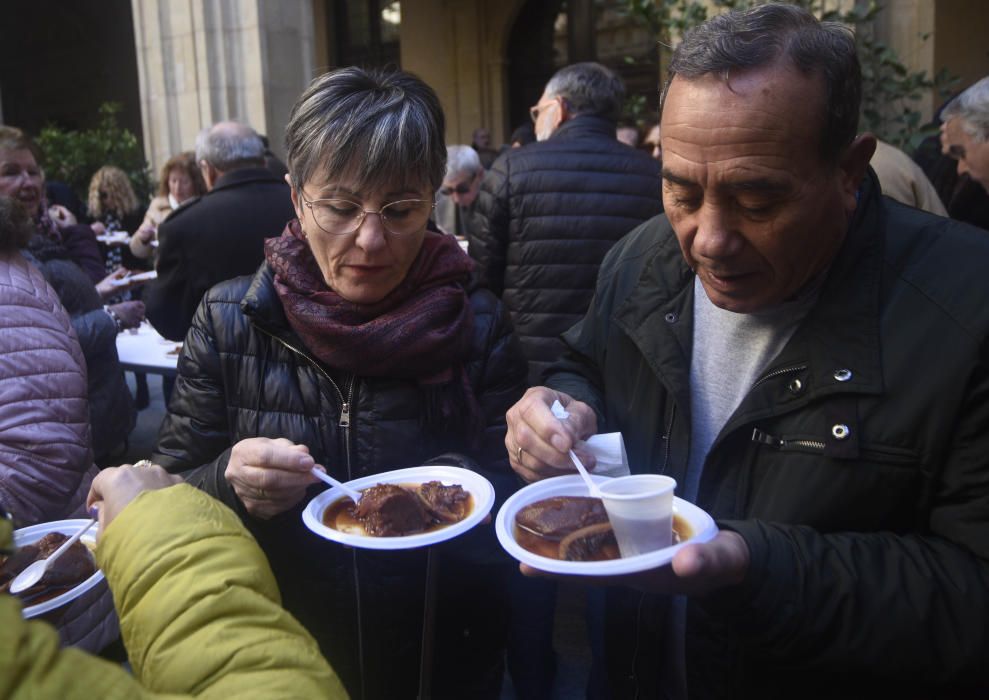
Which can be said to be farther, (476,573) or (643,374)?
(476,573)

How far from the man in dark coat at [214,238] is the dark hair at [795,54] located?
3.02 metres

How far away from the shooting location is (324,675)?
1.12 meters

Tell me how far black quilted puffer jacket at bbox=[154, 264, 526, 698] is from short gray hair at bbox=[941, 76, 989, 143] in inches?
122

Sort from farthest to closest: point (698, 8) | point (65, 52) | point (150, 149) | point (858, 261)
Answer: point (65, 52), point (150, 149), point (698, 8), point (858, 261)

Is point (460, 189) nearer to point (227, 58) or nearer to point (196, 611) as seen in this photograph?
point (227, 58)

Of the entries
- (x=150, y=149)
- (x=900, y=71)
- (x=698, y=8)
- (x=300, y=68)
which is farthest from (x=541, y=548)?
(x=150, y=149)

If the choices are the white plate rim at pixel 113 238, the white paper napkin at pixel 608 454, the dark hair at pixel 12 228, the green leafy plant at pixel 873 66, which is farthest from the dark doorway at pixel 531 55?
the white paper napkin at pixel 608 454

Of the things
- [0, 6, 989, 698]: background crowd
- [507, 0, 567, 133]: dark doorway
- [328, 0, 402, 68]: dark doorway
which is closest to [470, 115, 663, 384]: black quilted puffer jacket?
[0, 6, 989, 698]: background crowd

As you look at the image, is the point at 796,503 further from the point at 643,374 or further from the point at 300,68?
the point at 300,68

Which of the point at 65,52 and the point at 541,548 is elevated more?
the point at 65,52

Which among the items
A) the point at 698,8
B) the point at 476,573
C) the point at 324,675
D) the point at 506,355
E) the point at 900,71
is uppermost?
the point at 698,8

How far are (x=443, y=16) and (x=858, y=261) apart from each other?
529 inches

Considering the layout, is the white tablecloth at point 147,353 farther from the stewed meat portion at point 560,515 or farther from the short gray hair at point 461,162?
the stewed meat portion at point 560,515

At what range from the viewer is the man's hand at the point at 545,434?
162 cm
